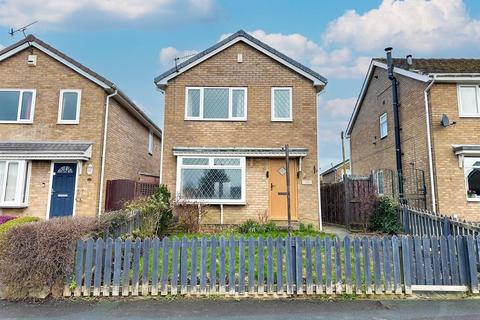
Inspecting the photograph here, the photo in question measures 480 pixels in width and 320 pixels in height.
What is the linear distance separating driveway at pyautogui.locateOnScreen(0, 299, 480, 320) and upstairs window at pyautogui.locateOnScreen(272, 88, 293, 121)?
8.63 m

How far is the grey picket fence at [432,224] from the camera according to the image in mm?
7636

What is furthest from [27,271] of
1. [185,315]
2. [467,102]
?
[467,102]

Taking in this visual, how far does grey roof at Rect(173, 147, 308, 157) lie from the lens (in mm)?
12359

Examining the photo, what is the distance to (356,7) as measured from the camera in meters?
14.8

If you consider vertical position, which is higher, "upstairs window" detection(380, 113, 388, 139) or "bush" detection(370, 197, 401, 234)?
"upstairs window" detection(380, 113, 388, 139)

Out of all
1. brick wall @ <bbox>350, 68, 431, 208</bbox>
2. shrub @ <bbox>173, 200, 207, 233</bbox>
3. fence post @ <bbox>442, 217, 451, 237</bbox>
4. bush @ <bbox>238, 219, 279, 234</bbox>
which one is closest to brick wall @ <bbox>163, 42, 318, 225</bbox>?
bush @ <bbox>238, 219, 279, 234</bbox>

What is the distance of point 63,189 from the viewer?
12.7m

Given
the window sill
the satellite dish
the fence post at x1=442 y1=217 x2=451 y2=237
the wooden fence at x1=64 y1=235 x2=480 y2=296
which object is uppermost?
the satellite dish

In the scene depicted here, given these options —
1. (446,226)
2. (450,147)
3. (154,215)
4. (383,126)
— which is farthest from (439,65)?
(154,215)

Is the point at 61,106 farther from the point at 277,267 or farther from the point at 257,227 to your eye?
the point at 277,267

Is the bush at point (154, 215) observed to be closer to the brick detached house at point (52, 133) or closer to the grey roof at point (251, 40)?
the brick detached house at point (52, 133)

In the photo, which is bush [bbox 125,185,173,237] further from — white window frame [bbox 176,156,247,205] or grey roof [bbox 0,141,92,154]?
grey roof [bbox 0,141,92,154]

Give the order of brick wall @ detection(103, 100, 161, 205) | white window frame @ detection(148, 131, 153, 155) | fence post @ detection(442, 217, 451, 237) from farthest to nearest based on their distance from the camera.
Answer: white window frame @ detection(148, 131, 153, 155)
brick wall @ detection(103, 100, 161, 205)
fence post @ detection(442, 217, 451, 237)

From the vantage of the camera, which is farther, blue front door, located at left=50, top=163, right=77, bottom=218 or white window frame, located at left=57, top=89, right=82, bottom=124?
white window frame, located at left=57, top=89, right=82, bottom=124
